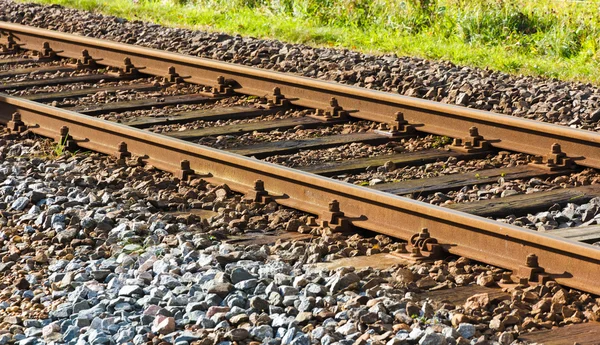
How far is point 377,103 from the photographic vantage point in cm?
868

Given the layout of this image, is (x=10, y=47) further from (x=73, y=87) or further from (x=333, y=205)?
(x=333, y=205)

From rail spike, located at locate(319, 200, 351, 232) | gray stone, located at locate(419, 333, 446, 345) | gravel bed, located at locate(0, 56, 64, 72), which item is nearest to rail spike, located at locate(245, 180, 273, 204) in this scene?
rail spike, located at locate(319, 200, 351, 232)

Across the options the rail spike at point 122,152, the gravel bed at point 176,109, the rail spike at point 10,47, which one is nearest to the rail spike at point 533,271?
the rail spike at point 122,152

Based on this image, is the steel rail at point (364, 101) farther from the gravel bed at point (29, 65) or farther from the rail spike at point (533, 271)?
the rail spike at point (533, 271)

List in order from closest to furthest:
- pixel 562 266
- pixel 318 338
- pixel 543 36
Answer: pixel 318 338
pixel 562 266
pixel 543 36

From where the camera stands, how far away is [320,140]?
8.09 m

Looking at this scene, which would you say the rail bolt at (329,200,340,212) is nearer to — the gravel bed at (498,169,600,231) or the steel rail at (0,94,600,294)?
the steel rail at (0,94,600,294)

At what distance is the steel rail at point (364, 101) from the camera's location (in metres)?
7.35

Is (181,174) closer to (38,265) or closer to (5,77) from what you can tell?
(38,265)

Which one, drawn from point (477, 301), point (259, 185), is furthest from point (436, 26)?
point (477, 301)

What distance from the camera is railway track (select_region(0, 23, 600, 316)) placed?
220 inches

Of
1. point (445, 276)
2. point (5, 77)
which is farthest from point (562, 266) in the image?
point (5, 77)

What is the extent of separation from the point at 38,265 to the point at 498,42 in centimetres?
848

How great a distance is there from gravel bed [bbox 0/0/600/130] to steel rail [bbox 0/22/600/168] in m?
0.97
